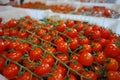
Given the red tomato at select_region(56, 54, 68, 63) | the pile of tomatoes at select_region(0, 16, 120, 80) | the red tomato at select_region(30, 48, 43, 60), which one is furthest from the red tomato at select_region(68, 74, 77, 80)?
the red tomato at select_region(30, 48, 43, 60)

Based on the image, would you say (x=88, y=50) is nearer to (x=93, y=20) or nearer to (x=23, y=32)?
(x=23, y=32)

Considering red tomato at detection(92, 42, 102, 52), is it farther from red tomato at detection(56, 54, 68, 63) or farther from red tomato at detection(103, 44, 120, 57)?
red tomato at detection(56, 54, 68, 63)

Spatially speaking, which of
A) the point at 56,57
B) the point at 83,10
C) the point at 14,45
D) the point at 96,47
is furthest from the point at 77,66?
the point at 83,10

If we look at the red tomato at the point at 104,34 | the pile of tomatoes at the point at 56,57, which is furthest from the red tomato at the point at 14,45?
the red tomato at the point at 104,34

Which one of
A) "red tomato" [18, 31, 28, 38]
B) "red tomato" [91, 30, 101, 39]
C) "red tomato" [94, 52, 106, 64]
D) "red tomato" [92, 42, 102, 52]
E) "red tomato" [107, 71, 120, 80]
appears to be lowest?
"red tomato" [107, 71, 120, 80]

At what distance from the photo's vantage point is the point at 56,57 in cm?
100

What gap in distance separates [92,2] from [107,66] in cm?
344

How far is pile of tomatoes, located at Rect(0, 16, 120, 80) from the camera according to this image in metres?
0.91

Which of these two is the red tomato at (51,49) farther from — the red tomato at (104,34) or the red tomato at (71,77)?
the red tomato at (104,34)

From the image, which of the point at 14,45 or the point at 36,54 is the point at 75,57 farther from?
the point at 14,45

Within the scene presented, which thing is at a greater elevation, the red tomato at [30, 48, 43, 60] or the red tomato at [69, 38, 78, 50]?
the red tomato at [69, 38, 78, 50]

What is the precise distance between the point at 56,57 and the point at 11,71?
256 mm

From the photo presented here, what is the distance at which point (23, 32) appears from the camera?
1241mm

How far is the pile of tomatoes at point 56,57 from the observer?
2.97ft
